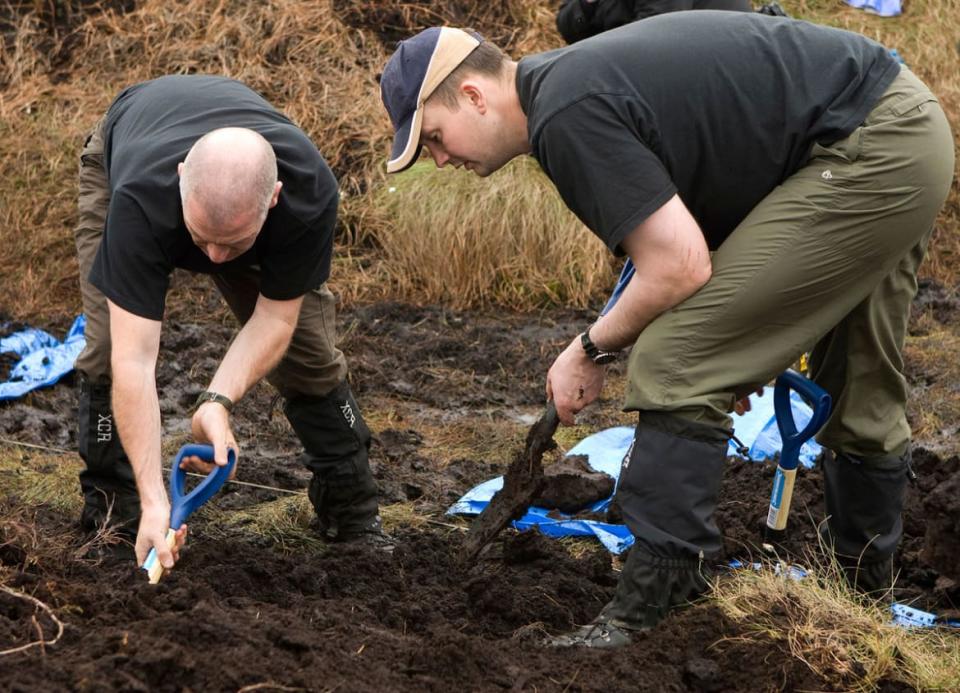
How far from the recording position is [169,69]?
955 cm

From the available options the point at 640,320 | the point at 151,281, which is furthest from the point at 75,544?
the point at 640,320

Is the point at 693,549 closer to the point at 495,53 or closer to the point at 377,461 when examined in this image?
the point at 495,53

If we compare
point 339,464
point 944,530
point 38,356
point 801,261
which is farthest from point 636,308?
point 38,356

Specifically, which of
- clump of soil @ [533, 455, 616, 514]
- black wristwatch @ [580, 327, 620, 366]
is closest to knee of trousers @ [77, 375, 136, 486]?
clump of soil @ [533, 455, 616, 514]

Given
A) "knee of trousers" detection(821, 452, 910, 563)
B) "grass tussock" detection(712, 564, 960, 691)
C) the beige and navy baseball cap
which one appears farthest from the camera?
"knee of trousers" detection(821, 452, 910, 563)

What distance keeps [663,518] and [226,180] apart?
1500mm

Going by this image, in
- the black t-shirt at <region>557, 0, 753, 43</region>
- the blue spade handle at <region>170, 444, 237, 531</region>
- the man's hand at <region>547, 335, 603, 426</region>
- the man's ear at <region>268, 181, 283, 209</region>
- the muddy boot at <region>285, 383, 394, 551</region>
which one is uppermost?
the man's ear at <region>268, 181, 283, 209</region>

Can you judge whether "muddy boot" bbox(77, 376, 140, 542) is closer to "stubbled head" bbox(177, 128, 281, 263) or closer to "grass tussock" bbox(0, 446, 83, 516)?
"grass tussock" bbox(0, 446, 83, 516)

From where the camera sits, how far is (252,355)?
12.4 ft

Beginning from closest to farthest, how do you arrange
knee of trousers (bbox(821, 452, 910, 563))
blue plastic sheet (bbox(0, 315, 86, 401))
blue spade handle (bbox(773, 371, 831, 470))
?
1. blue spade handle (bbox(773, 371, 831, 470))
2. knee of trousers (bbox(821, 452, 910, 563))
3. blue plastic sheet (bbox(0, 315, 86, 401))

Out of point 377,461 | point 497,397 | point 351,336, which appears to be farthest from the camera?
point 351,336

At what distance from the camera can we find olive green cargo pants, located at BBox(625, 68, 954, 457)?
322cm

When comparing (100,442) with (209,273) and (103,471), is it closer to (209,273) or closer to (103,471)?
(103,471)

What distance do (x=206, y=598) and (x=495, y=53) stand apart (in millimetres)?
1650
